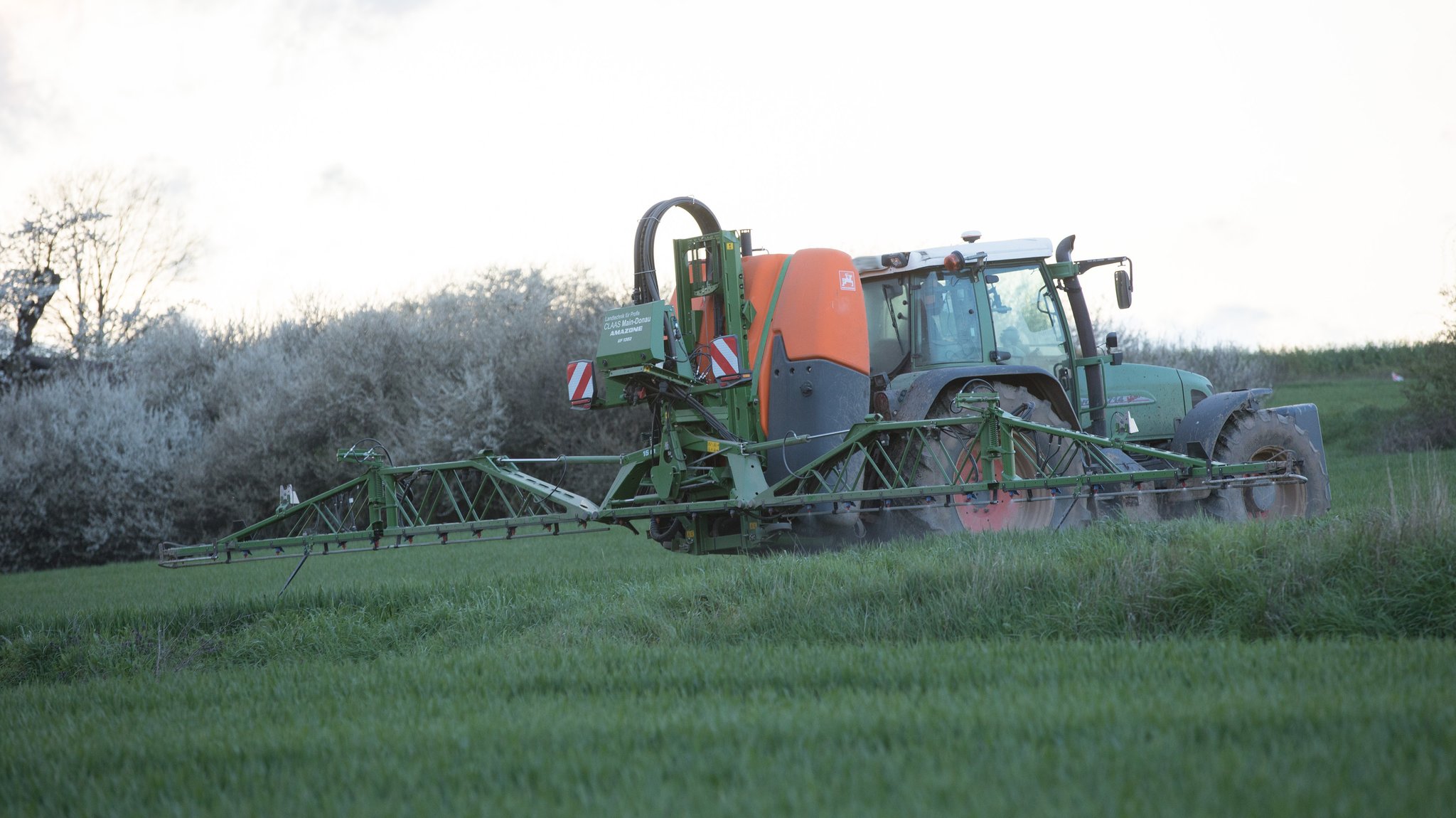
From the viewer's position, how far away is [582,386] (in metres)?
8.94

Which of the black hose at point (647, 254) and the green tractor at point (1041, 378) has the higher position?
the black hose at point (647, 254)

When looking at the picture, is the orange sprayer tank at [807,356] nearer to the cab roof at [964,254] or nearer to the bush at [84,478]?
the cab roof at [964,254]

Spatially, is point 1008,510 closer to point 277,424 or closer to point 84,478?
point 277,424

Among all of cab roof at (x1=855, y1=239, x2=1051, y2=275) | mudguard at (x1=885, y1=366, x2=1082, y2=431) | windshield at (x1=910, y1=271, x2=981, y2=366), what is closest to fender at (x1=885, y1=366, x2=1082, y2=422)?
mudguard at (x1=885, y1=366, x2=1082, y2=431)

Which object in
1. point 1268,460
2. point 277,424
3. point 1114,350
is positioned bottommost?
point 1268,460

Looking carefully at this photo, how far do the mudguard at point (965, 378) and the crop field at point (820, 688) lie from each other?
1.17m

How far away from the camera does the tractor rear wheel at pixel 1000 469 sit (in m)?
8.27

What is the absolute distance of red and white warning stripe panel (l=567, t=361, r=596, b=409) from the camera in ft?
29.2

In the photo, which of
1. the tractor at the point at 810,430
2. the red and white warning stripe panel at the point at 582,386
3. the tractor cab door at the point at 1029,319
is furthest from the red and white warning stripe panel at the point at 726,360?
the tractor cab door at the point at 1029,319

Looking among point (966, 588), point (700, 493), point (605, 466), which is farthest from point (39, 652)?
point (605, 466)

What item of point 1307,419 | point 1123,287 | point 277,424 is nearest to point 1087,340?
point 1123,287

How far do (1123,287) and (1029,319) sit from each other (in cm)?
85

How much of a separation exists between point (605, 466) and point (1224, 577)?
1999 cm

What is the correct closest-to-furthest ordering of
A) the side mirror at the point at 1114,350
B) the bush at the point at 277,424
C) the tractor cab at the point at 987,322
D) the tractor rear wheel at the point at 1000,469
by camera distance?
the tractor rear wheel at the point at 1000,469 < the tractor cab at the point at 987,322 < the side mirror at the point at 1114,350 < the bush at the point at 277,424
